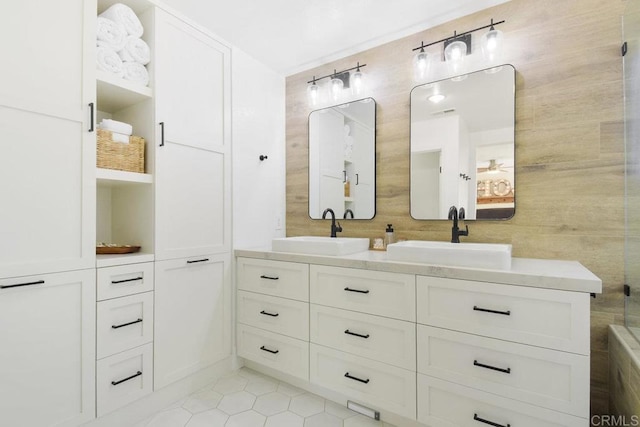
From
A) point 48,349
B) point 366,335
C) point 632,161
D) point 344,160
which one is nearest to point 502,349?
point 366,335

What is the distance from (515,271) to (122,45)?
2.35 meters

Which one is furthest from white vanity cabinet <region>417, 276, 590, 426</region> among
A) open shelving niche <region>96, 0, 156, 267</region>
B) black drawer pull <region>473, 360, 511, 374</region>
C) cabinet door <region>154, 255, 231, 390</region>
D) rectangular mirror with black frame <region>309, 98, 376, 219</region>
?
open shelving niche <region>96, 0, 156, 267</region>

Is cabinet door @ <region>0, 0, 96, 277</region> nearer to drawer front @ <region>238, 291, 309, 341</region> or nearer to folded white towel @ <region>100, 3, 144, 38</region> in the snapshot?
folded white towel @ <region>100, 3, 144, 38</region>

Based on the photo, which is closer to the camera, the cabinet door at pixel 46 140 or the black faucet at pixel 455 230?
the cabinet door at pixel 46 140

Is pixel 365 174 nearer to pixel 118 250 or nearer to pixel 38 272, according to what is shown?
pixel 118 250

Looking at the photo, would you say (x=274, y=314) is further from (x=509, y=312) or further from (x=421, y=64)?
(x=421, y=64)

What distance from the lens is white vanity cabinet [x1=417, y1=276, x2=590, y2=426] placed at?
1.22 meters

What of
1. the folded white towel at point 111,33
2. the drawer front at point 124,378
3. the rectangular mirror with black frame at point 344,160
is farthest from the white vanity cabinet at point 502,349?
the folded white towel at point 111,33

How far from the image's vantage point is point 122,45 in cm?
172

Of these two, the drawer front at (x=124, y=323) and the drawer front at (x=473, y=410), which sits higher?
the drawer front at (x=124, y=323)

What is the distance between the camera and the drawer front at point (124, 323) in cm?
157

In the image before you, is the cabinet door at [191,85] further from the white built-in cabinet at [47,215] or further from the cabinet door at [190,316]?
the cabinet door at [190,316]

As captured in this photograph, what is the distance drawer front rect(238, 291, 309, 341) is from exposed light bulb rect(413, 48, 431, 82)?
172 centimetres

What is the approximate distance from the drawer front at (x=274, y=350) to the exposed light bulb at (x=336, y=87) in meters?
1.89
